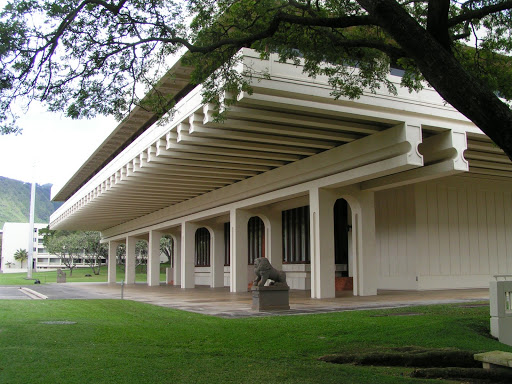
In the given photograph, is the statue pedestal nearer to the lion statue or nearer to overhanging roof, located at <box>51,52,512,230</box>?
the lion statue

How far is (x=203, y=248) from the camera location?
38.5 metres

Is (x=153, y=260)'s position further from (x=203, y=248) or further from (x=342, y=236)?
(x=342, y=236)

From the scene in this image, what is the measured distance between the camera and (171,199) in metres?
29.8

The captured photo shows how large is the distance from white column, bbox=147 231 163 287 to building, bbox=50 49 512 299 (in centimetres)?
381

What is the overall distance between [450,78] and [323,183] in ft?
40.0

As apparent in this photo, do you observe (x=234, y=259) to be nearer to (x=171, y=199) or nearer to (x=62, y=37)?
(x=171, y=199)

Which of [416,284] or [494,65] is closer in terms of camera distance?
[494,65]

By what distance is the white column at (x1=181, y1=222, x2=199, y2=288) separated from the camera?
3028 cm

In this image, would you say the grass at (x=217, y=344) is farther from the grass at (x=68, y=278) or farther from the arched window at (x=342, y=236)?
the grass at (x=68, y=278)

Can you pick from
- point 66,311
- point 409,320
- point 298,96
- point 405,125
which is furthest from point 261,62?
point 66,311

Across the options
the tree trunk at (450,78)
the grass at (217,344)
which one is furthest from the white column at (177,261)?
the tree trunk at (450,78)

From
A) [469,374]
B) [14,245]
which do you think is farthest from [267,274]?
[14,245]

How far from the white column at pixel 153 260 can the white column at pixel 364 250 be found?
66.7 feet

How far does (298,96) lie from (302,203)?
35.4ft
